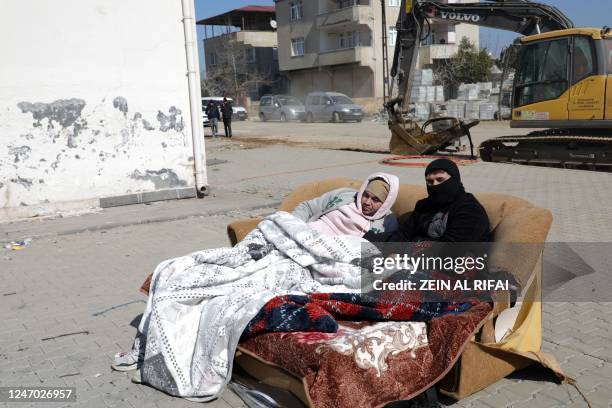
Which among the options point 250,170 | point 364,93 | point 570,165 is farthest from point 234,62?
point 570,165

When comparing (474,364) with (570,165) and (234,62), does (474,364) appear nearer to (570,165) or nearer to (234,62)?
(570,165)

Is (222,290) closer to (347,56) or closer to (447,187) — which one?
(447,187)

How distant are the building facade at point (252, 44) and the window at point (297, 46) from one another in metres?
4.58

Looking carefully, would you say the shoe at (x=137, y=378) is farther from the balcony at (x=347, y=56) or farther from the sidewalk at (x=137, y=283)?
the balcony at (x=347, y=56)

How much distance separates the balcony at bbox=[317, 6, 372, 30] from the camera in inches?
1730

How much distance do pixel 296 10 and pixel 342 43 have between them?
212 inches

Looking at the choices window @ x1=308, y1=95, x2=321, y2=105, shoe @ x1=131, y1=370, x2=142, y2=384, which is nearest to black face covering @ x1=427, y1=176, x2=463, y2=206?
shoe @ x1=131, y1=370, x2=142, y2=384

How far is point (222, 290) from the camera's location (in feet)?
12.5

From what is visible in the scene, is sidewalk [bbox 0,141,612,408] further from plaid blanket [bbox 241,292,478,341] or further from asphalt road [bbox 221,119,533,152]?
asphalt road [bbox 221,119,533,152]

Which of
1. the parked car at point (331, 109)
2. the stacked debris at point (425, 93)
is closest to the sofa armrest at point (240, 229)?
the parked car at point (331, 109)

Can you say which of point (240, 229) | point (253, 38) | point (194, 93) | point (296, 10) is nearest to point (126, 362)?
point (240, 229)

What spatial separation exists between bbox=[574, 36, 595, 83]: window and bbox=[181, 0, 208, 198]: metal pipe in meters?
7.33

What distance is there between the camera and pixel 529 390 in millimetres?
3377

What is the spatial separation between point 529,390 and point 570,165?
402 inches
